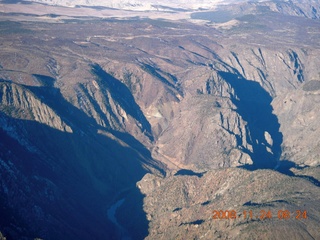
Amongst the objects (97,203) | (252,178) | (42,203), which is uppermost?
(252,178)

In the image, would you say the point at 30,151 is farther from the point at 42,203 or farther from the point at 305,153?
the point at 305,153

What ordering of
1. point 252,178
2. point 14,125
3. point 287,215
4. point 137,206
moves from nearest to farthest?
point 287,215
point 252,178
point 137,206
point 14,125

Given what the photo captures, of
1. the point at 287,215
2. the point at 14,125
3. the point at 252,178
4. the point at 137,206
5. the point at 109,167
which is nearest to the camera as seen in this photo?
the point at 287,215

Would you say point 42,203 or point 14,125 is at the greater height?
point 14,125

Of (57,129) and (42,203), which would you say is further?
(57,129)

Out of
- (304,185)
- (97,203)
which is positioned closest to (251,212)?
(304,185)

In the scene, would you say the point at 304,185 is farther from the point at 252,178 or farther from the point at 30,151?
the point at 30,151

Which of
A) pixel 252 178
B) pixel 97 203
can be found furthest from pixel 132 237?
pixel 252 178
